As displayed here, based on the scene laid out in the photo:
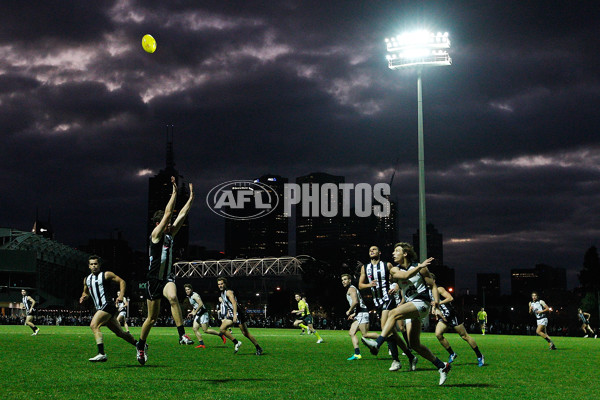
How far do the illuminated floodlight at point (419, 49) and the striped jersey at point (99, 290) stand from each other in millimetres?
37483

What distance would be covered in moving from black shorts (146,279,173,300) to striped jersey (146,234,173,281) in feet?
0.22

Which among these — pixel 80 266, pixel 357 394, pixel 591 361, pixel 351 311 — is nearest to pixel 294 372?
pixel 357 394

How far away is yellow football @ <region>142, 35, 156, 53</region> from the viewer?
24.6 meters

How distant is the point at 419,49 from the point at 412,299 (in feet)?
129

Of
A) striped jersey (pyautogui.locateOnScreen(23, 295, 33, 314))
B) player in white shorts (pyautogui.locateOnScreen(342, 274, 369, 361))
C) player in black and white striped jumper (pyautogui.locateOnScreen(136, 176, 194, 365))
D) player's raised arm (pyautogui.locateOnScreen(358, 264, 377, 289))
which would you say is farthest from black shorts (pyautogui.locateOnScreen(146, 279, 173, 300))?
striped jersey (pyautogui.locateOnScreen(23, 295, 33, 314))

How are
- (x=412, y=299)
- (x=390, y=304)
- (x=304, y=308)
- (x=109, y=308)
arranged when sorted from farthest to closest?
(x=304, y=308) → (x=390, y=304) → (x=109, y=308) → (x=412, y=299)

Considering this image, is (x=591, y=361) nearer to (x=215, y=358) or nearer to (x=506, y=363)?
(x=506, y=363)

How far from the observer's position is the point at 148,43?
24.8 metres

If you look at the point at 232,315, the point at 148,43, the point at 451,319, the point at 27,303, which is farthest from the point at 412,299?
the point at 27,303

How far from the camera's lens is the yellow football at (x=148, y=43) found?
24641 mm

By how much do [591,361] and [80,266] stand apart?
146211 mm

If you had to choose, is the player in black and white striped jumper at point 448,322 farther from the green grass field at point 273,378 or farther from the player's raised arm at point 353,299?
the player's raised arm at point 353,299

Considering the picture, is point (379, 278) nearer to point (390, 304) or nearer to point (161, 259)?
point (390, 304)

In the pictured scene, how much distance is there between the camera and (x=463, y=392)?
10.3 m
